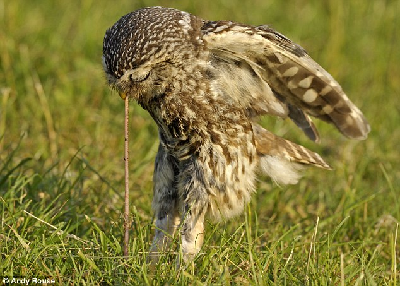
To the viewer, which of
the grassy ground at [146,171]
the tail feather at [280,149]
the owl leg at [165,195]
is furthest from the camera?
the tail feather at [280,149]

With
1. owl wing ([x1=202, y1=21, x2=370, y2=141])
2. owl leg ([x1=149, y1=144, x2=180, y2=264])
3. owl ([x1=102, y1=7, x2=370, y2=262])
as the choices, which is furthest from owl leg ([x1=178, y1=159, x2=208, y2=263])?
owl wing ([x1=202, y1=21, x2=370, y2=141])

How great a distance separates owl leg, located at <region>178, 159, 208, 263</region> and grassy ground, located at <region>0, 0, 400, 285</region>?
0.09 metres

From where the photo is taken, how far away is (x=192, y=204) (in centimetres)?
410

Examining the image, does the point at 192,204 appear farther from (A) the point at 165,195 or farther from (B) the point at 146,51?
(B) the point at 146,51

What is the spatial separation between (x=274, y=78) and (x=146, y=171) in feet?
5.47

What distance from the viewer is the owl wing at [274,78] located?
3896mm

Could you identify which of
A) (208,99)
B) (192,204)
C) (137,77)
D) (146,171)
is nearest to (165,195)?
(192,204)

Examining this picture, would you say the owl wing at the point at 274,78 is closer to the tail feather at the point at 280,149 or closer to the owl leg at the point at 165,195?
the tail feather at the point at 280,149

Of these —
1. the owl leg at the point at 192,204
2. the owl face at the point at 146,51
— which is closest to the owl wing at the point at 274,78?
the owl face at the point at 146,51

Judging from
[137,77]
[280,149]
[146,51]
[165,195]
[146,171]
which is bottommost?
[146,171]

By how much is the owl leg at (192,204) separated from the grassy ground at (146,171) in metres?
0.09

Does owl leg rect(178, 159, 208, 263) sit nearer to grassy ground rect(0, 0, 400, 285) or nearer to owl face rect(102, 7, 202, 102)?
grassy ground rect(0, 0, 400, 285)

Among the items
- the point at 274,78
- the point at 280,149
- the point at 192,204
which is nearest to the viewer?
the point at 192,204

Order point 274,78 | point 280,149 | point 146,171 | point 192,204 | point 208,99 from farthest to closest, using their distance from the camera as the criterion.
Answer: point 146,171 → point 280,149 → point 274,78 → point 192,204 → point 208,99
